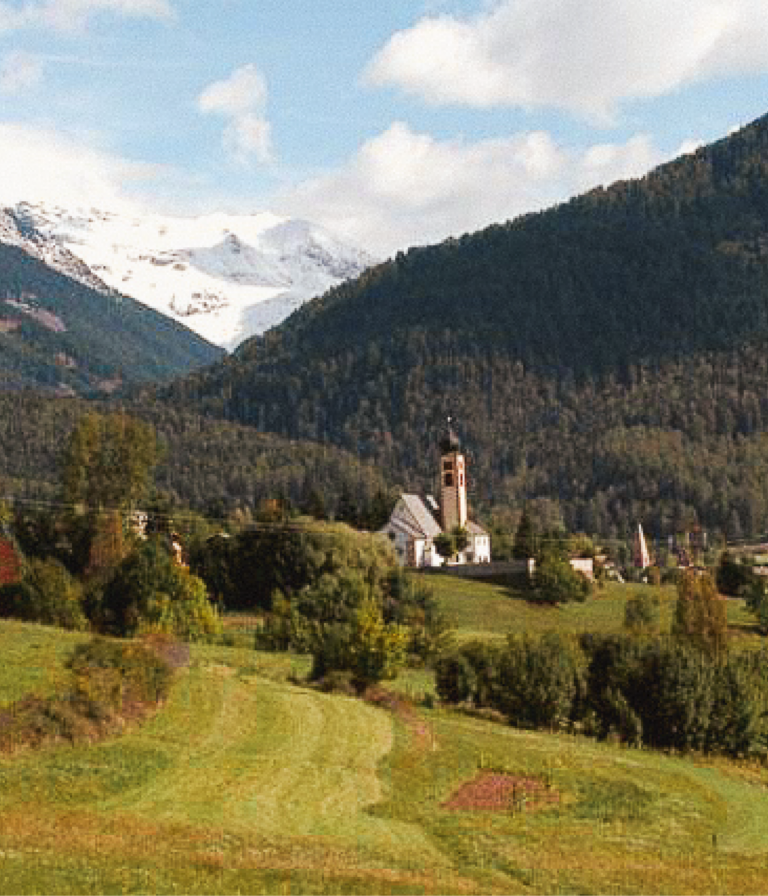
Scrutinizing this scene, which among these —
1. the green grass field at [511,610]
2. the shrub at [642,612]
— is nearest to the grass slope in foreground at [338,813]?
the shrub at [642,612]

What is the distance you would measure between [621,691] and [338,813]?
1181 inches

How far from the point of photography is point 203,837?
104 feet

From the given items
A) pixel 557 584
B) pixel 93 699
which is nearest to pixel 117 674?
pixel 93 699

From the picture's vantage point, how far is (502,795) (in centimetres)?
4347

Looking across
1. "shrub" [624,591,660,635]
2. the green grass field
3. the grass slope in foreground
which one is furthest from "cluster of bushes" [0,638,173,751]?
"shrub" [624,591,660,635]

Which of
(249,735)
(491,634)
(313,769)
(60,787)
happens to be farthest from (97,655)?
(491,634)

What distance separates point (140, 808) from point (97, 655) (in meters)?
13.5

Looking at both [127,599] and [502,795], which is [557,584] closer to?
[127,599]

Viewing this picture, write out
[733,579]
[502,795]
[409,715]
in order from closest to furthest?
[502,795]
[409,715]
[733,579]

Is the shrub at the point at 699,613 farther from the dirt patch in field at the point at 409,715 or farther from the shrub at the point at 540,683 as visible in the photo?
the dirt patch in field at the point at 409,715

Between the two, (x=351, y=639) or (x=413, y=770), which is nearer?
(x=413, y=770)

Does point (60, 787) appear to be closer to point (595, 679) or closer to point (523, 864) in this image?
point (523, 864)

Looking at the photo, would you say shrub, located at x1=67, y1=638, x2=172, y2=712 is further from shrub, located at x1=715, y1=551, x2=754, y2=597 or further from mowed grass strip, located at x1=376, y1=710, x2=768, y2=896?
shrub, located at x1=715, y1=551, x2=754, y2=597

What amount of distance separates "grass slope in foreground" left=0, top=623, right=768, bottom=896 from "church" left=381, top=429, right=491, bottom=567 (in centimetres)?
9693
